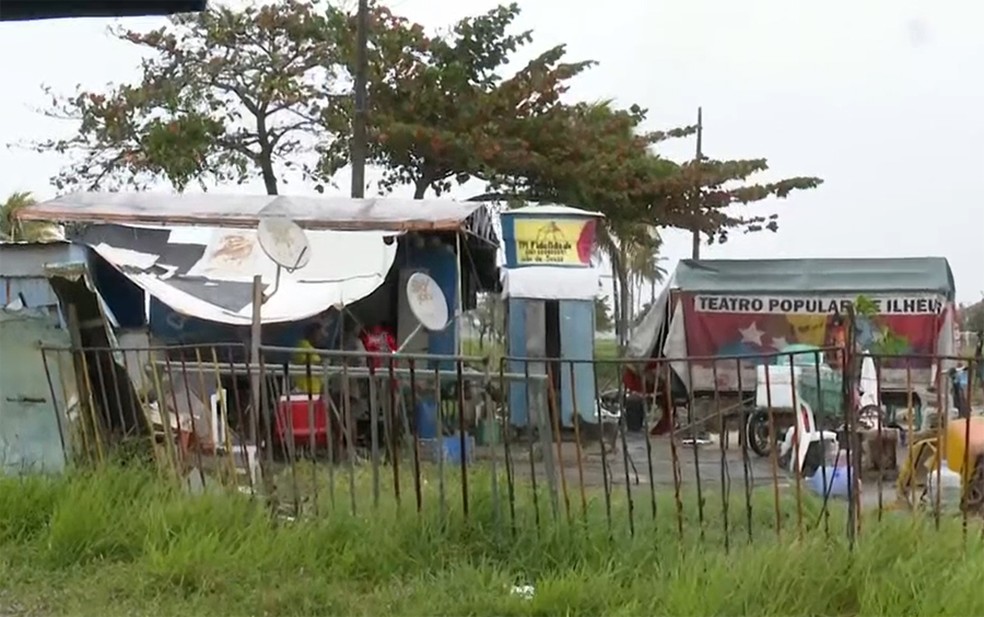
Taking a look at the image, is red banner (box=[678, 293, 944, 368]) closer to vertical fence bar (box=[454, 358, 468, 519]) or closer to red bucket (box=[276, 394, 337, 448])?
red bucket (box=[276, 394, 337, 448])

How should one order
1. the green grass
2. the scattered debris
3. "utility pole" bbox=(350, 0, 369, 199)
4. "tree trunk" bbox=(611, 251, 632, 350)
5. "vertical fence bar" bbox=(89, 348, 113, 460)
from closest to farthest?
the green grass, the scattered debris, "vertical fence bar" bbox=(89, 348, 113, 460), "utility pole" bbox=(350, 0, 369, 199), "tree trunk" bbox=(611, 251, 632, 350)

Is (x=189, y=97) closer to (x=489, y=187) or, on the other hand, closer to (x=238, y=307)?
(x=489, y=187)

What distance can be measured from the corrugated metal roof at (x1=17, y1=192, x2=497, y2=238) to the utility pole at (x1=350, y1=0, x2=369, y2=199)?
3.75 metres

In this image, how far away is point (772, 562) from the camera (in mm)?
4898

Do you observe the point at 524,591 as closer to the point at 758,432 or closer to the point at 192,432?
the point at 192,432

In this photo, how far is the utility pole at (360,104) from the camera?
1655 centimetres

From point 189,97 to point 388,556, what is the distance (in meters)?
14.2

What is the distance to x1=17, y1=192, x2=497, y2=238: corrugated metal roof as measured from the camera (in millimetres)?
11984

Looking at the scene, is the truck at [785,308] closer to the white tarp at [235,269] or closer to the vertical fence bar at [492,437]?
the white tarp at [235,269]

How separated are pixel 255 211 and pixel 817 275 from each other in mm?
7382

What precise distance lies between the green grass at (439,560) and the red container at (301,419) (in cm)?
39

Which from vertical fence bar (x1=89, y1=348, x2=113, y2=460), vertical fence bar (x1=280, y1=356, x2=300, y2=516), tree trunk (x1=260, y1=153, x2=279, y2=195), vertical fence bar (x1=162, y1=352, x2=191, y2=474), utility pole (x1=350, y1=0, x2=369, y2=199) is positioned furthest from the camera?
tree trunk (x1=260, y1=153, x2=279, y2=195)

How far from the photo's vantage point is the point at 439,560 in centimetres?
538

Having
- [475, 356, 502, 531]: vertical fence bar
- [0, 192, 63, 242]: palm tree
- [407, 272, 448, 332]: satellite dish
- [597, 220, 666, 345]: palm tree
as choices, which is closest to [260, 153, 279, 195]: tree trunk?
[0, 192, 63, 242]: palm tree
